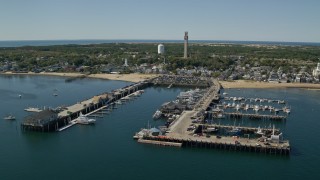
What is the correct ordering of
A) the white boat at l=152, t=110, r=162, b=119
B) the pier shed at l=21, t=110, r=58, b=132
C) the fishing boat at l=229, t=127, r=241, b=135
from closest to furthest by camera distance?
1. the fishing boat at l=229, t=127, r=241, b=135
2. the pier shed at l=21, t=110, r=58, b=132
3. the white boat at l=152, t=110, r=162, b=119

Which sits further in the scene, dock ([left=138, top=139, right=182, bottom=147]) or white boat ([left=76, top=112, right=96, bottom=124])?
white boat ([left=76, top=112, right=96, bottom=124])

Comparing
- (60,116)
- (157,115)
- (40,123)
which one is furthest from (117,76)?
(40,123)

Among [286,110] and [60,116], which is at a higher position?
[60,116]

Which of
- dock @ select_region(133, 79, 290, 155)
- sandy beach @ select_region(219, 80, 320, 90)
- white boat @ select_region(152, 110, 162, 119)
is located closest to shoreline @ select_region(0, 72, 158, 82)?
sandy beach @ select_region(219, 80, 320, 90)

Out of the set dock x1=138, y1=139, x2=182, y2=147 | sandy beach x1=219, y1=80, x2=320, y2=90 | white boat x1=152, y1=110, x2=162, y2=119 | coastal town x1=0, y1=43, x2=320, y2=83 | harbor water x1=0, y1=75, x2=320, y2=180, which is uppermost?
coastal town x1=0, y1=43, x2=320, y2=83

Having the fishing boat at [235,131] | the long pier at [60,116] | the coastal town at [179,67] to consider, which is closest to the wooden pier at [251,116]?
the fishing boat at [235,131]

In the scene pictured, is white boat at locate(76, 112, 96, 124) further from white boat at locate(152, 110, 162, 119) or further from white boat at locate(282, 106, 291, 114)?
white boat at locate(282, 106, 291, 114)

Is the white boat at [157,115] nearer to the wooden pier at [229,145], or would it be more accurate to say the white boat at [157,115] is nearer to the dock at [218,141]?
the dock at [218,141]

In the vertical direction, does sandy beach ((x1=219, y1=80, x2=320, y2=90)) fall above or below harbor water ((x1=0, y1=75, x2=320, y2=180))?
above

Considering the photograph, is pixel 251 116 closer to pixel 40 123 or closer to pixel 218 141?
pixel 218 141

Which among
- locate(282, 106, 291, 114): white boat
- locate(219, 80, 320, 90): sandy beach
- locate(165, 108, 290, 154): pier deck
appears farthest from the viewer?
locate(219, 80, 320, 90): sandy beach

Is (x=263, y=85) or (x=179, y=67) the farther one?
(x=179, y=67)
